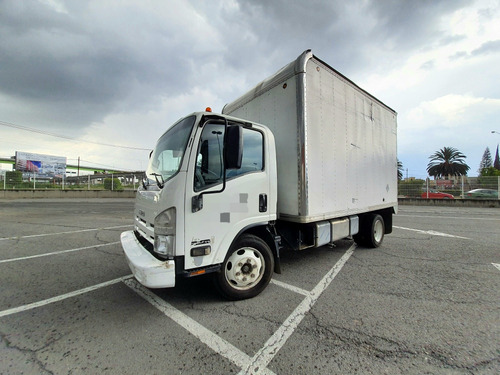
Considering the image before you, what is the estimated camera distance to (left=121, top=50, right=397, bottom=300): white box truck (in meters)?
2.50

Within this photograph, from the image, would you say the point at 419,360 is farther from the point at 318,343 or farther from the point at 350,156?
the point at 350,156

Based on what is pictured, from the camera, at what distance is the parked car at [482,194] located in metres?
17.0

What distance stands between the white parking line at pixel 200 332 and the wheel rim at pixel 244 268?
64 cm

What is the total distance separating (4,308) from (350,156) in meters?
5.47

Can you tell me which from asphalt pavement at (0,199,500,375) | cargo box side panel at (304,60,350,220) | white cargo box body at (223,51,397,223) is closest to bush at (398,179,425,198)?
asphalt pavement at (0,199,500,375)

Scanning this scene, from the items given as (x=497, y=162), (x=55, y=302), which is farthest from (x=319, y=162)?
(x=497, y=162)

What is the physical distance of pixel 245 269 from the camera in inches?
118

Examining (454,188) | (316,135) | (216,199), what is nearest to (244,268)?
(216,199)

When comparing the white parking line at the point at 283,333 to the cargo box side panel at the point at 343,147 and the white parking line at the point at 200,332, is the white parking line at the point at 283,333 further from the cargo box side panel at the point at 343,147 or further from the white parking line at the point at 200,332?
the cargo box side panel at the point at 343,147

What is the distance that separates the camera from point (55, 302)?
9.61ft

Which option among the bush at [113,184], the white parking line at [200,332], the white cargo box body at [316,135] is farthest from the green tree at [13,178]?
the white parking line at [200,332]

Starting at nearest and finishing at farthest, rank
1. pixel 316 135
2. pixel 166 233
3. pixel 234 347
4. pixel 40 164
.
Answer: pixel 234 347 < pixel 166 233 < pixel 316 135 < pixel 40 164

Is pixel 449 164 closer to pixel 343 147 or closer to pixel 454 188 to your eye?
pixel 454 188

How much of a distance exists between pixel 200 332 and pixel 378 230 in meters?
4.92
